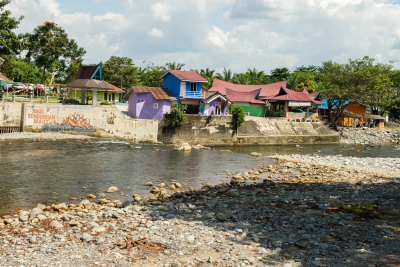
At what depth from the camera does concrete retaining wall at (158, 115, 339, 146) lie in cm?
4562

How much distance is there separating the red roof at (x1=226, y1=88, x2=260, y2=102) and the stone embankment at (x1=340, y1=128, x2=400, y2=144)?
57.9 feet

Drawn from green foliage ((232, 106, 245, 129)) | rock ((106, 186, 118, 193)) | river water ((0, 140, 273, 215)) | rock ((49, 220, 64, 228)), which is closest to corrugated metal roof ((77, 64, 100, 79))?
river water ((0, 140, 273, 215))

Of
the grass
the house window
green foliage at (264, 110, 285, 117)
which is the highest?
the house window

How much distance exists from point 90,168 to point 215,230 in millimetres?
15446

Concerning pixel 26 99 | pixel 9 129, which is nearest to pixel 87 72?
pixel 26 99

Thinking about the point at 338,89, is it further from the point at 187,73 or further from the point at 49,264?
the point at 49,264

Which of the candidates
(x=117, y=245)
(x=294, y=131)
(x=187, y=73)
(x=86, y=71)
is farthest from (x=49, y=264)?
(x=294, y=131)

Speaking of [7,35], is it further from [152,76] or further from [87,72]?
[152,76]

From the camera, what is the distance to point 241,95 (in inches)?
2424

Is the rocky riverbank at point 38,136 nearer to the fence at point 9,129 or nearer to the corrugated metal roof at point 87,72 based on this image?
the fence at point 9,129

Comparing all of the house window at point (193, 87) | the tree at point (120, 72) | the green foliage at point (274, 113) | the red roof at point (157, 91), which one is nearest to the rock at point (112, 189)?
the red roof at point (157, 91)

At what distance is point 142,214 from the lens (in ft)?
44.7

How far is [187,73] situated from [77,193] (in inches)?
1366

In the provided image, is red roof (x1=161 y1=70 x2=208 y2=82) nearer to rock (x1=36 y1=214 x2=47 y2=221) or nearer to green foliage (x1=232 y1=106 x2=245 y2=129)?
green foliage (x1=232 y1=106 x2=245 y2=129)
